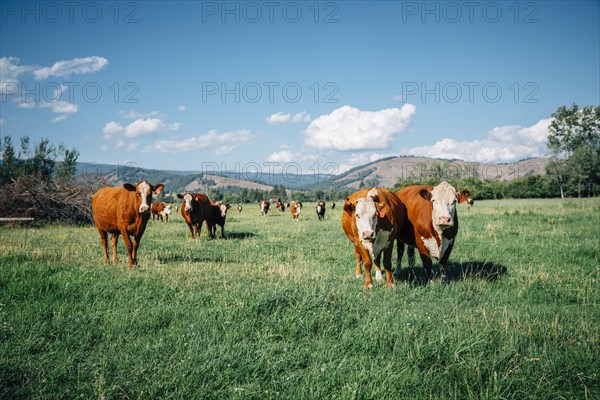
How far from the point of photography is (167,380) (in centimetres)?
358

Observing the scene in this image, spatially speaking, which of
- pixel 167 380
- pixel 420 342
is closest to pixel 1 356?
pixel 167 380

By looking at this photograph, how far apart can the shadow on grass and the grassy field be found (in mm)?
112

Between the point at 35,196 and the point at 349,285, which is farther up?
the point at 35,196

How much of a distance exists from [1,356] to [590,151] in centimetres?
9726

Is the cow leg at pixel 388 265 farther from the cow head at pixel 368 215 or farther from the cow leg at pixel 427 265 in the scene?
A: the cow leg at pixel 427 265

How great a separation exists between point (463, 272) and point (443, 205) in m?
2.11

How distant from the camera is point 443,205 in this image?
7570 mm

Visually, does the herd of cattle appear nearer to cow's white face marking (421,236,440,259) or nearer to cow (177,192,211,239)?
cow's white face marking (421,236,440,259)

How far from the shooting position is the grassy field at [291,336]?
3.58 m

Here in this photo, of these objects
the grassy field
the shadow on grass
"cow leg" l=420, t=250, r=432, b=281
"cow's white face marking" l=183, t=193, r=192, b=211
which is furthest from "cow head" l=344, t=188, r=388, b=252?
"cow's white face marking" l=183, t=193, r=192, b=211

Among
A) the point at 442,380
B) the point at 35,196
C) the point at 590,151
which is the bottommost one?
the point at 442,380

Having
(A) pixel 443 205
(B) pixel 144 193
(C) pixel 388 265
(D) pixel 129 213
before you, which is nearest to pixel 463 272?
(A) pixel 443 205

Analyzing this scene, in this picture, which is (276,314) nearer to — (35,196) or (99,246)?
(99,246)

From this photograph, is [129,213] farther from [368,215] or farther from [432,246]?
[432,246]
